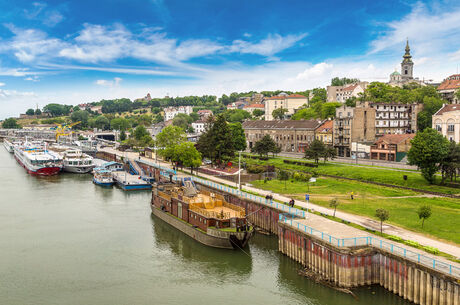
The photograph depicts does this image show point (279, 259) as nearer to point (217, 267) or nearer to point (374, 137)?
point (217, 267)

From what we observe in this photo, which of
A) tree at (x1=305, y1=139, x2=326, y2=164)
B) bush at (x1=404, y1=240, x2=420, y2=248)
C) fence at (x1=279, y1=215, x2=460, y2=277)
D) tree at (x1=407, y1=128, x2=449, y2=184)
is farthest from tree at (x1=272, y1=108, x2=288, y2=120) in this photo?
bush at (x1=404, y1=240, x2=420, y2=248)

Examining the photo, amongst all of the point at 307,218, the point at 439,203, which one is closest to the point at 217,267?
the point at 307,218

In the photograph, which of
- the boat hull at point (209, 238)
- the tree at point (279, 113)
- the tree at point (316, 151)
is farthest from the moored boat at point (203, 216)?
the tree at point (279, 113)

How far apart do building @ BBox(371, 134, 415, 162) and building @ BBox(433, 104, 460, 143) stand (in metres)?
6.05

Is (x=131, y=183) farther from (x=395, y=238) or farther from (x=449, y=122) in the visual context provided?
(x=449, y=122)

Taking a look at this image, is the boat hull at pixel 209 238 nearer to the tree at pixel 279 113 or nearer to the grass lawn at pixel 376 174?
the grass lawn at pixel 376 174

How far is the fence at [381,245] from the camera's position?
25828mm

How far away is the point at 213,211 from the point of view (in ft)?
142

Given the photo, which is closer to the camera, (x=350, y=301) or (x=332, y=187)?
(x=350, y=301)

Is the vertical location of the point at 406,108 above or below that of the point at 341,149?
above

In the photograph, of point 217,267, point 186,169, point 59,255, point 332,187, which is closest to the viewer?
point 217,267

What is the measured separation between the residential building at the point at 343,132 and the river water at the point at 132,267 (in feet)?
173

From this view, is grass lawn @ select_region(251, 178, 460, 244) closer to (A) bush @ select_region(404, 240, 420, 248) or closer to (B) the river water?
(A) bush @ select_region(404, 240, 420, 248)

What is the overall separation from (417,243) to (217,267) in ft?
54.8
